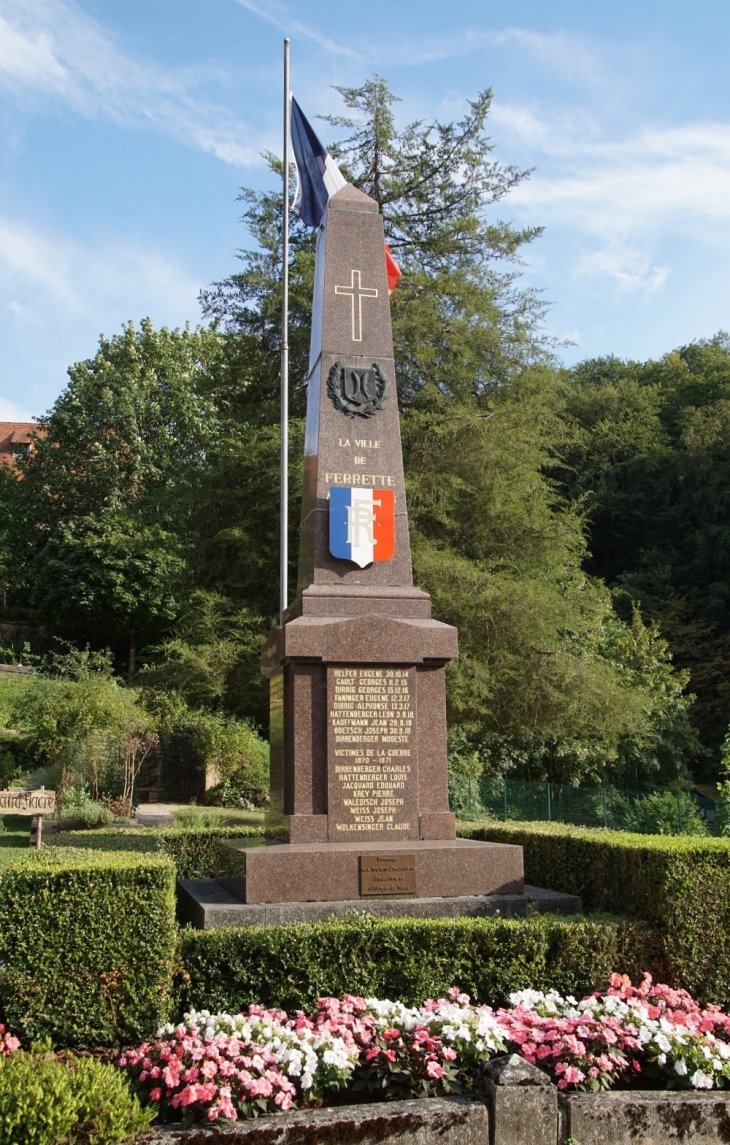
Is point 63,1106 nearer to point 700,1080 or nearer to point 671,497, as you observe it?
point 700,1080

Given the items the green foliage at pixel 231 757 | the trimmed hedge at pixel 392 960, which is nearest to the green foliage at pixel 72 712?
the green foliage at pixel 231 757

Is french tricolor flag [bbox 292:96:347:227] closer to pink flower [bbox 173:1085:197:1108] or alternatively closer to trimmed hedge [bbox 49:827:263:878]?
trimmed hedge [bbox 49:827:263:878]

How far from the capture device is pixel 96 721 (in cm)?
2144

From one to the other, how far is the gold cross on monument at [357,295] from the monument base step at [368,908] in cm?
475

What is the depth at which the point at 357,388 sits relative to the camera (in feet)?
30.0

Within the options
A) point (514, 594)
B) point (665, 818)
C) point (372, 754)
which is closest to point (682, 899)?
point (372, 754)

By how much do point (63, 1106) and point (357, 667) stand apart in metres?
4.21

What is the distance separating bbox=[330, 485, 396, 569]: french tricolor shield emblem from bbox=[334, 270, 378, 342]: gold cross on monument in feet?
4.78

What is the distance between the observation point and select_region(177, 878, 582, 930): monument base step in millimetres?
6758

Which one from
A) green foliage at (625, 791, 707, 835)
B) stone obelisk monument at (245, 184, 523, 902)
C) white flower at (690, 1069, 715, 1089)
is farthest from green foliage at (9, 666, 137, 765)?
white flower at (690, 1069, 715, 1089)

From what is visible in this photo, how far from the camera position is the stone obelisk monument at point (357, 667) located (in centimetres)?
733

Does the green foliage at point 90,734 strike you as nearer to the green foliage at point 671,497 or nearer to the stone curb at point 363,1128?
the stone curb at point 363,1128

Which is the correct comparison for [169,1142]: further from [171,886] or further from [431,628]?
[431,628]

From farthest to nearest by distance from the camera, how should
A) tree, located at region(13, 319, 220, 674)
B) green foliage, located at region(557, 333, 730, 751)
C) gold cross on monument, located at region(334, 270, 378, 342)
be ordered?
green foliage, located at region(557, 333, 730, 751) → tree, located at region(13, 319, 220, 674) → gold cross on monument, located at region(334, 270, 378, 342)
